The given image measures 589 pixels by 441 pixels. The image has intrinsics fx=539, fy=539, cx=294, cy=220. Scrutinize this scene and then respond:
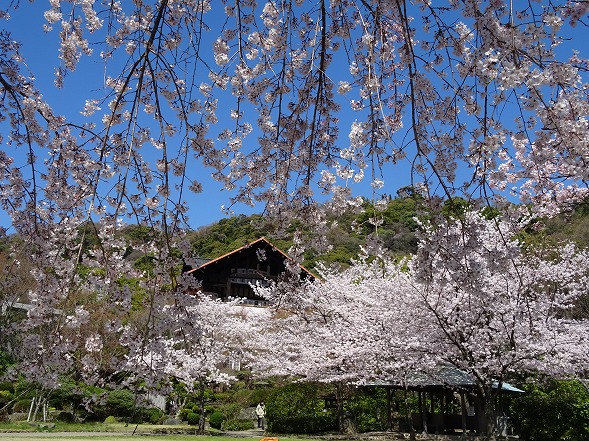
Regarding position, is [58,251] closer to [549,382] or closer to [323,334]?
[323,334]

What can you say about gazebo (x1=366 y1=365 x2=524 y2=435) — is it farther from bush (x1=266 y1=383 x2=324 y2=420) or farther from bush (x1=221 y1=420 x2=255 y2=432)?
bush (x1=221 y1=420 x2=255 y2=432)

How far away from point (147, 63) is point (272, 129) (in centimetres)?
89

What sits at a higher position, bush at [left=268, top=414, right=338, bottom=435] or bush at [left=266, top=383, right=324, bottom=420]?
bush at [left=266, top=383, right=324, bottom=420]

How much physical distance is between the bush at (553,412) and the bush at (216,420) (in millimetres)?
7821

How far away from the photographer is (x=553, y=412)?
11.0 m

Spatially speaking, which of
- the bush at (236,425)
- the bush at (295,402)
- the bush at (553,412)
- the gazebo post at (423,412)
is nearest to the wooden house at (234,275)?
Result: the bush at (236,425)

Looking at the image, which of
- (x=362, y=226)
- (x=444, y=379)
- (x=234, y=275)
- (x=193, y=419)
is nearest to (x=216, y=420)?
(x=193, y=419)

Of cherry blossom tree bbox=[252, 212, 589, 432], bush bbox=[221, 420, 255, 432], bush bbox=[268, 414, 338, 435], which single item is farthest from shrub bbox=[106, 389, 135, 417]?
cherry blossom tree bbox=[252, 212, 589, 432]

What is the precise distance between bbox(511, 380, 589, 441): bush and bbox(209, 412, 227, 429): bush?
7821 millimetres

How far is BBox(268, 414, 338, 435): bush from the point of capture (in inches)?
562

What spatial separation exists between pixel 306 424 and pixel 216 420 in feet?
8.84

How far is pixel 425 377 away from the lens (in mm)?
11812

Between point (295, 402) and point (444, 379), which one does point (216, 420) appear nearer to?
point (295, 402)

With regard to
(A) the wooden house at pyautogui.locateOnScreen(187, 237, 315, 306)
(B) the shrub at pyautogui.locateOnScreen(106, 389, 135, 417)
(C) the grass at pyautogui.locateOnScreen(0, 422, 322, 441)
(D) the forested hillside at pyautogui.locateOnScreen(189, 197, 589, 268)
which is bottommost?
(C) the grass at pyautogui.locateOnScreen(0, 422, 322, 441)
